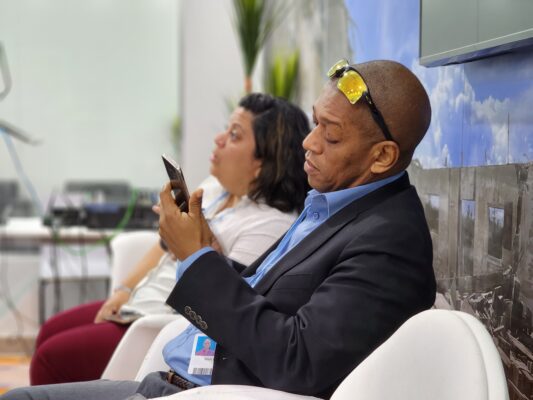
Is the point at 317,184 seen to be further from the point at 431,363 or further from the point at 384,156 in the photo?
the point at 431,363

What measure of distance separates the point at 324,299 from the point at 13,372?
141 inches

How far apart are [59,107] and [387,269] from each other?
177 inches

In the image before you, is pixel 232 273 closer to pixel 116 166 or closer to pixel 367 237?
pixel 367 237

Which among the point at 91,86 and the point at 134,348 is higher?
the point at 91,86

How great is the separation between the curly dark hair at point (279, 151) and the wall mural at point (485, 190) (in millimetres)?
417

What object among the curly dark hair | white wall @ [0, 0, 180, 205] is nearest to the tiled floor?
white wall @ [0, 0, 180, 205]

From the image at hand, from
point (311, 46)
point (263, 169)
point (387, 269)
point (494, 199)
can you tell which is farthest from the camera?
point (311, 46)

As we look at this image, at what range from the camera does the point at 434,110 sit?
222cm

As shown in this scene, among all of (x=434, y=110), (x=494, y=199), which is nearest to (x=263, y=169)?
(x=434, y=110)

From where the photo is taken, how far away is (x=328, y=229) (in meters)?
1.70

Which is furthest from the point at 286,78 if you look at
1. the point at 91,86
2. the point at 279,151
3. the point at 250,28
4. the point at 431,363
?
the point at 431,363

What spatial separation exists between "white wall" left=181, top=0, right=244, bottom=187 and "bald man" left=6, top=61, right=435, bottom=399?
11.2 feet

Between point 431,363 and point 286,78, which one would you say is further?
point 286,78

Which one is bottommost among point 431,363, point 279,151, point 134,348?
point 134,348
